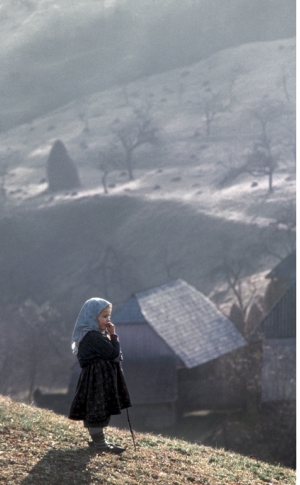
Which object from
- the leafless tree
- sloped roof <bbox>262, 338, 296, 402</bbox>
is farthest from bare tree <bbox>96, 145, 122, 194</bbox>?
sloped roof <bbox>262, 338, 296, 402</bbox>

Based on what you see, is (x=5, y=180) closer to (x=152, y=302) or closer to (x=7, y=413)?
(x=152, y=302)

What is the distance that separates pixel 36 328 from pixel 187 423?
21.0m

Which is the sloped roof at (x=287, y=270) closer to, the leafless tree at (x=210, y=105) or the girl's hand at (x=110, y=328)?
the girl's hand at (x=110, y=328)

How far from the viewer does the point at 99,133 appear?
356 feet

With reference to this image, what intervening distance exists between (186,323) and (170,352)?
2368mm

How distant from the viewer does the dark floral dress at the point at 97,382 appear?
29.4 feet

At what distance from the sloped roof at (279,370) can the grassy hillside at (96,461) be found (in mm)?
23807

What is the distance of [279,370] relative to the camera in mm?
34875

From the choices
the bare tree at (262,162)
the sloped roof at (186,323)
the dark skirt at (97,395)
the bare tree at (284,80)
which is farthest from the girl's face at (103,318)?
the bare tree at (284,80)

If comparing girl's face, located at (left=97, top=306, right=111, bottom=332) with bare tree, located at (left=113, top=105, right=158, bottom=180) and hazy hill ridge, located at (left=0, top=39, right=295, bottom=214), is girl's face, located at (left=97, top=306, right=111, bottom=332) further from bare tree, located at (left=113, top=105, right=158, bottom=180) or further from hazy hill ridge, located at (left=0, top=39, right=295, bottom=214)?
bare tree, located at (left=113, top=105, right=158, bottom=180)

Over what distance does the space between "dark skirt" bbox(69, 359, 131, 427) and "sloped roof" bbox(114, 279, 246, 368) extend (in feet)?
84.4

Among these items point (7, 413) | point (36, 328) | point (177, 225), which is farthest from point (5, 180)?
point (7, 413)

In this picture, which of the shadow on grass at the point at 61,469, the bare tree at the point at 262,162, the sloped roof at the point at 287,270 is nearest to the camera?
the shadow on grass at the point at 61,469

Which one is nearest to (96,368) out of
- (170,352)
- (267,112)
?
(170,352)
